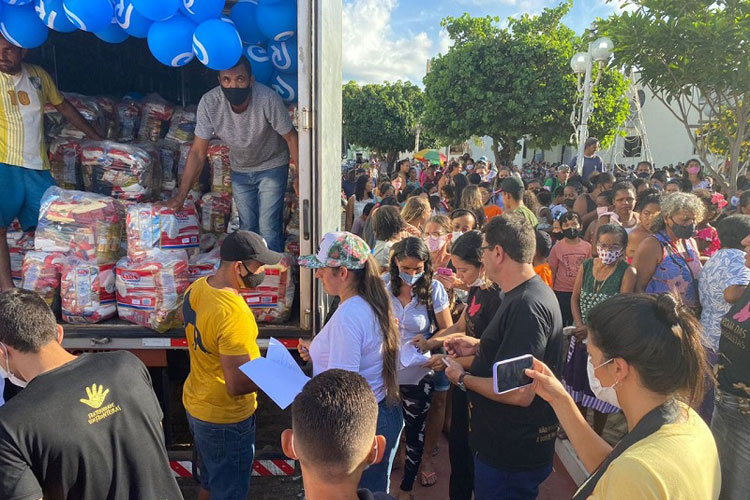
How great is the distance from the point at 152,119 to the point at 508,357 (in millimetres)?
4194

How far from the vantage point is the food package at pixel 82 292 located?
3.49m

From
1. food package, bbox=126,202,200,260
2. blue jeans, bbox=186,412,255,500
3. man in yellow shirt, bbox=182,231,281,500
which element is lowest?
blue jeans, bbox=186,412,255,500

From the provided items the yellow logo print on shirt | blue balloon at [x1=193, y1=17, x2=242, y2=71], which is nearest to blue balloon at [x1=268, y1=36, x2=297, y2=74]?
blue balloon at [x1=193, y1=17, x2=242, y2=71]

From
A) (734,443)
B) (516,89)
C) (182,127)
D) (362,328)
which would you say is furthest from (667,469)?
(516,89)

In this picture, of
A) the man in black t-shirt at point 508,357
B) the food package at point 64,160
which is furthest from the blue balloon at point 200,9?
the man in black t-shirt at point 508,357

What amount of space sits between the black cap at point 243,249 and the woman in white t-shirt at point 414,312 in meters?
0.90

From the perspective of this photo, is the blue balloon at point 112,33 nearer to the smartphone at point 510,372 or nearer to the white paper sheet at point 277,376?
the white paper sheet at point 277,376

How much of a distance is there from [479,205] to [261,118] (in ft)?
9.88

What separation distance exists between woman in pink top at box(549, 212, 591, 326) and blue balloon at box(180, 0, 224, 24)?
340cm

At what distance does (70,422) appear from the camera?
5.49ft

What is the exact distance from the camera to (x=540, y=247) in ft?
12.9

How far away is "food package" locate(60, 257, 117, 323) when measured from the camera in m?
3.49

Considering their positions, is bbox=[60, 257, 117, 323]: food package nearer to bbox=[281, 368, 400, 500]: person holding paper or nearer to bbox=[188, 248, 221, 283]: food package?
bbox=[188, 248, 221, 283]: food package

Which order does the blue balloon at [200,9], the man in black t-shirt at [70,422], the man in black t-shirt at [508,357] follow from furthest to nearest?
the blue balloon at [200,9]
the man in black t-shirt at [508,357]
the man in black t-shirt at [70,422]
